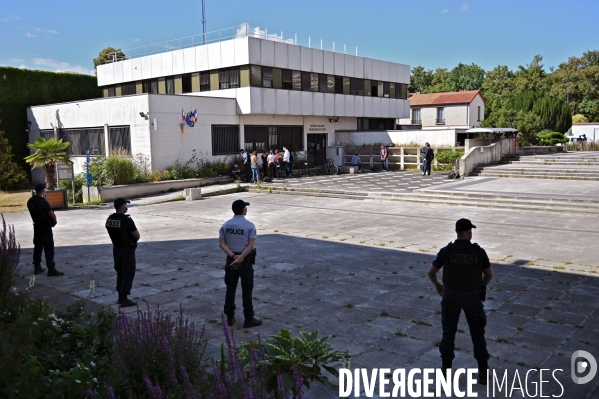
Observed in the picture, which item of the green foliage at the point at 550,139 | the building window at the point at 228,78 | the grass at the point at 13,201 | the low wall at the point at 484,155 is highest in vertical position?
the building window at the point at 228,78

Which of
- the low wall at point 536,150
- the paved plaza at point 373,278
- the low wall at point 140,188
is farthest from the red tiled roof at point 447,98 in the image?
the paved plaza at point 373,278

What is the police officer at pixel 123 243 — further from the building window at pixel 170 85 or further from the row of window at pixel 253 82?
the building window at pixel 170 85

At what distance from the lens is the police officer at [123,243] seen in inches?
305

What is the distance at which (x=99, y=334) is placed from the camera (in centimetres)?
582

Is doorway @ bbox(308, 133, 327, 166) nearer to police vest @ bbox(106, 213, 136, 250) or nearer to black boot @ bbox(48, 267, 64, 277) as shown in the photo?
black boot @ bbox(48, 267, 64, 277)

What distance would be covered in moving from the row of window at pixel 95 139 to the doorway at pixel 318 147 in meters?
12.5

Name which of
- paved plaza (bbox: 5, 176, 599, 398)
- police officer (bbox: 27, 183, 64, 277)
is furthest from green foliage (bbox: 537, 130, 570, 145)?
police officer (bbox: 27, 183, 64, 277)

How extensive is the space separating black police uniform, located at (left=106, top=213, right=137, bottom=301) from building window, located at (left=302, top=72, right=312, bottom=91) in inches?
1011

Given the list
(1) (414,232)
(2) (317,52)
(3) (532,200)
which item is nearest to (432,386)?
(1) (414,232)

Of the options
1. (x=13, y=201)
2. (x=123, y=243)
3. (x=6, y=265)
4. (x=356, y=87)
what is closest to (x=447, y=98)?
(x=356, y=87)

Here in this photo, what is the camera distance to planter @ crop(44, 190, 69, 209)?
64.2 ft

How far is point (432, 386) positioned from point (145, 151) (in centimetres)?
2184

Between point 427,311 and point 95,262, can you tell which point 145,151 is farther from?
point 427,311

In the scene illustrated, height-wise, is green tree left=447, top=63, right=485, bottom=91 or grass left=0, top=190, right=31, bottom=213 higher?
green tree left=447, top=63, right=485, bottom=91
